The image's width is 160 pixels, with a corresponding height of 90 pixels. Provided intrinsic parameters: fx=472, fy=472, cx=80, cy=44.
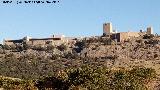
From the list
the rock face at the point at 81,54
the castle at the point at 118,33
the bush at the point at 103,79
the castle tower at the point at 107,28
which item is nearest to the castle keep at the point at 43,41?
the rock face at the point at 81,54

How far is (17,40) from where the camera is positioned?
118 meters

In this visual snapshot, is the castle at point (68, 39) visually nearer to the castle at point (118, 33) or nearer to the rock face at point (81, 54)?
the castle at point (118, 33)

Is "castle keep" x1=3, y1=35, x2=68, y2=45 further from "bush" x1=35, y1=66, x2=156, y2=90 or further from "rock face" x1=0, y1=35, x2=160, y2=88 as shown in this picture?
"bush" x1=35, y1=66, x2=156, y2=90

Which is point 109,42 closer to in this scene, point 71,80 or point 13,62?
point 13,62

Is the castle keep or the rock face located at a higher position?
the castle keep

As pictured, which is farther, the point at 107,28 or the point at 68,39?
the point at 68,39

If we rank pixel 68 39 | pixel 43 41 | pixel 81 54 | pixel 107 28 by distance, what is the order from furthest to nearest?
1. pixel 43 41
2. pixel 68 39
3. pixel 107 28
4. pixel 81 54

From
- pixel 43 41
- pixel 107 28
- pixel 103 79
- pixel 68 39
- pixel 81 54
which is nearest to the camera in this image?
pixel 103 79

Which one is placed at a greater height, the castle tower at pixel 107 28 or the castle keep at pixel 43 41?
the castle tower at pixel 107 28

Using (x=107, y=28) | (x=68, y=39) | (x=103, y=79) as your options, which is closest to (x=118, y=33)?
(x=107, y=28)

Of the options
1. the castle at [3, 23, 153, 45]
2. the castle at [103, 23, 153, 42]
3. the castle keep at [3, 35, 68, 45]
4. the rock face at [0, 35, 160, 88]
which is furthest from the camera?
the castle keep at [3, 35, 68, 45]

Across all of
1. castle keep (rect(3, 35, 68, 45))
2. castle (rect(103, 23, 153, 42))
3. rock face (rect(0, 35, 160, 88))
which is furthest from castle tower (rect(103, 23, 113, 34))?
castle keep (rect(3, 35, 68, 45))

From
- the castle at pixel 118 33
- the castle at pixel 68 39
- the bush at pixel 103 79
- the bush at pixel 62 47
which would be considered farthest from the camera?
the bush at pixel 62 47

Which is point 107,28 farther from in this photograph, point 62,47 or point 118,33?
point 62,47
